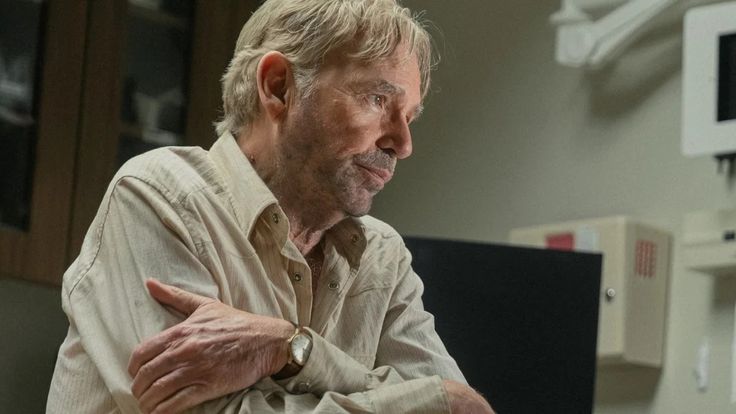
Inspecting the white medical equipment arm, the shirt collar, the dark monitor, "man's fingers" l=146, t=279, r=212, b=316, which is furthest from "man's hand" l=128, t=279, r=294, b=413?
the white medical equipment arm

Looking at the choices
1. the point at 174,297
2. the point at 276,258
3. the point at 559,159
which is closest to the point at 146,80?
the point at 559,159

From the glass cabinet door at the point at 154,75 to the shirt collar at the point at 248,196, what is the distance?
1859 mm

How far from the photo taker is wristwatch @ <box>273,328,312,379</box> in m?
1.33

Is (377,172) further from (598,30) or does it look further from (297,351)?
(598,30)

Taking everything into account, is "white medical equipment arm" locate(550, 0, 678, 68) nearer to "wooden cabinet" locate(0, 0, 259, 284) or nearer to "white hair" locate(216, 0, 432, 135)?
"wooden cabinet" locate(0, 0, 259, 284)

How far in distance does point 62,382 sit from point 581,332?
5.22 feet

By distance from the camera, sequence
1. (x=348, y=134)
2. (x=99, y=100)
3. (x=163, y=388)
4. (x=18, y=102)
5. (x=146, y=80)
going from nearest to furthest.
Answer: (x=163, y=388), (x=348, y=134), (x=18, y=102), (x=99, y=100), (x=146, y=80)

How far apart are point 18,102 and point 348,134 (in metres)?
1.83

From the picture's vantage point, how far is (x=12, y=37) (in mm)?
3150

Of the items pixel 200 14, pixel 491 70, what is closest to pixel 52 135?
pixel 200 14

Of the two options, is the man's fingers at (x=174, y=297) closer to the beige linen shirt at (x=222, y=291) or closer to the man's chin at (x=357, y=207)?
the beige linen shirt at (x=222, y=291)

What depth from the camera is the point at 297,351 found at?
133 cm

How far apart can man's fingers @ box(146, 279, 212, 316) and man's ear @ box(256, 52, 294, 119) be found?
0.30 meters

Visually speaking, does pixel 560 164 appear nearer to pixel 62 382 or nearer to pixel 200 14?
pixel 200 14
